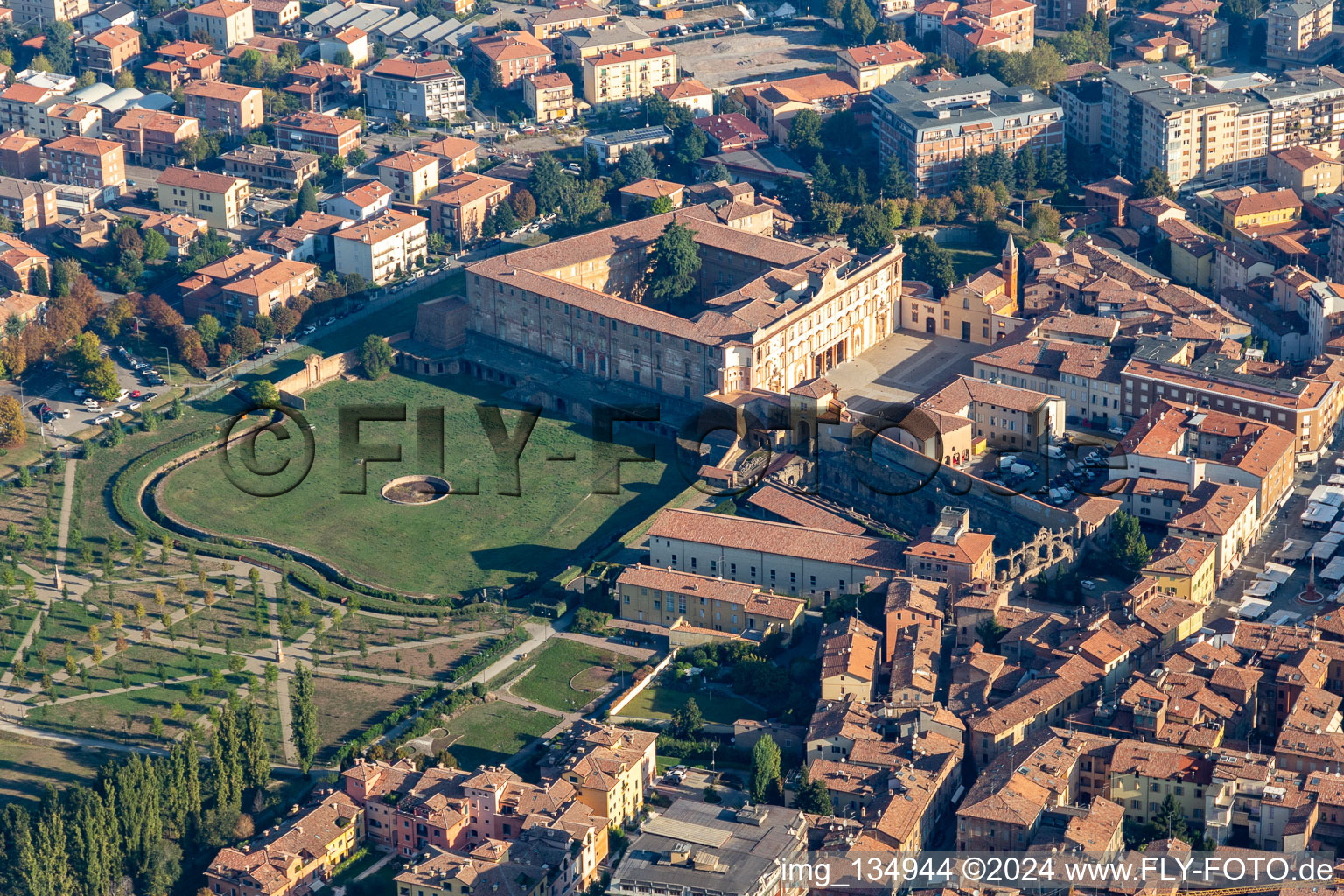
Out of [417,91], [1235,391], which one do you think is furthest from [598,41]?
[1235,391]

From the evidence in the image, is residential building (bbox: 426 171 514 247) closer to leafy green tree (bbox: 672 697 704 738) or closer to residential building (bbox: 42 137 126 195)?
residential building (bbox: 42 137 126 195)

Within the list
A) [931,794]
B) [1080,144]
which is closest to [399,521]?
[931,794]

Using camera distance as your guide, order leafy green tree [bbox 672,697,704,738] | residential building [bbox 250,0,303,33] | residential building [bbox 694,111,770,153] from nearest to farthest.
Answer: leafy green tree [bbox 672,697,704,738] < residential building [bbox 694,111,770,153] < residential building [bbox 250,0,303,33]

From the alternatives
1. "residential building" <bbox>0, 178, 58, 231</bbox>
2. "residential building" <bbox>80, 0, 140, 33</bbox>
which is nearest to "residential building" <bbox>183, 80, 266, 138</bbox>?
"residential building" <bbox>0, 178, 58, 231</bbox>

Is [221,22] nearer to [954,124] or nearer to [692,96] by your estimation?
[692,96]

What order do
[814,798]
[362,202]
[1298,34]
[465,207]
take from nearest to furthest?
[814,798]
[465,207]
[362,202]
[1298,34]
